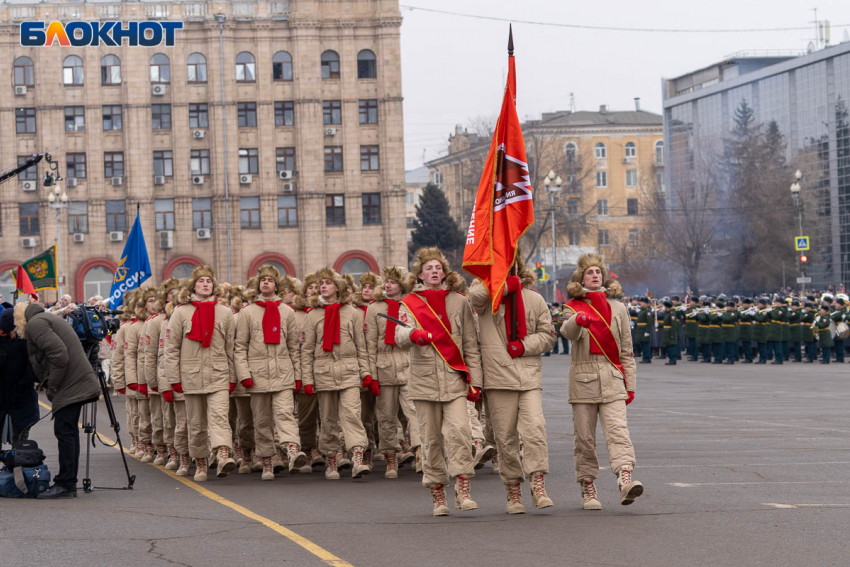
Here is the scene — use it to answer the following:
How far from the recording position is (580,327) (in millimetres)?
10102

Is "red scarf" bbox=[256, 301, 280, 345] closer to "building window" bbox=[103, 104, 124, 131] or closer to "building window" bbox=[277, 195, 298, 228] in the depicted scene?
"building window" bbox=[277, 195, 298, 228]

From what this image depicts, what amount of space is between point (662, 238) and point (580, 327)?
231ft

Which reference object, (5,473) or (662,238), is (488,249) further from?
(662,238)

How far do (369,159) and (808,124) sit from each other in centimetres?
3460

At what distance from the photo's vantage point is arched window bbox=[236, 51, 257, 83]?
64.1m

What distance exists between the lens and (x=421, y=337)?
32.3ft

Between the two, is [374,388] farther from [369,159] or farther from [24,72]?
[24,72]

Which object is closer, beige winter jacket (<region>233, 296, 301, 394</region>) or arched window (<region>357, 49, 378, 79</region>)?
beige winter jacket (<region>233, 296, 301, 394</region>)

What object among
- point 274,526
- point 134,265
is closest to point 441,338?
point 274,526

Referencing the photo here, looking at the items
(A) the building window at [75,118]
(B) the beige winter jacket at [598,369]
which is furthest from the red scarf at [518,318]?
(A) the building window at [75,118]

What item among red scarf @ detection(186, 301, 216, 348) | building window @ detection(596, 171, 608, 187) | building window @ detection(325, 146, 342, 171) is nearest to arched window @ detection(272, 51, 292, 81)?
building window @ detection(325, 146, 342, 171)

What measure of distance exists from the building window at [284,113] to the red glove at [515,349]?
55801 millimetres

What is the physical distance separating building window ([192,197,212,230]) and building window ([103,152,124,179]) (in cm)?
400

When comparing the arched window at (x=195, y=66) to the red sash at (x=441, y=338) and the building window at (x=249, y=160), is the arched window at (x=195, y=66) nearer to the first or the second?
the building window at (x=249, y=160)
